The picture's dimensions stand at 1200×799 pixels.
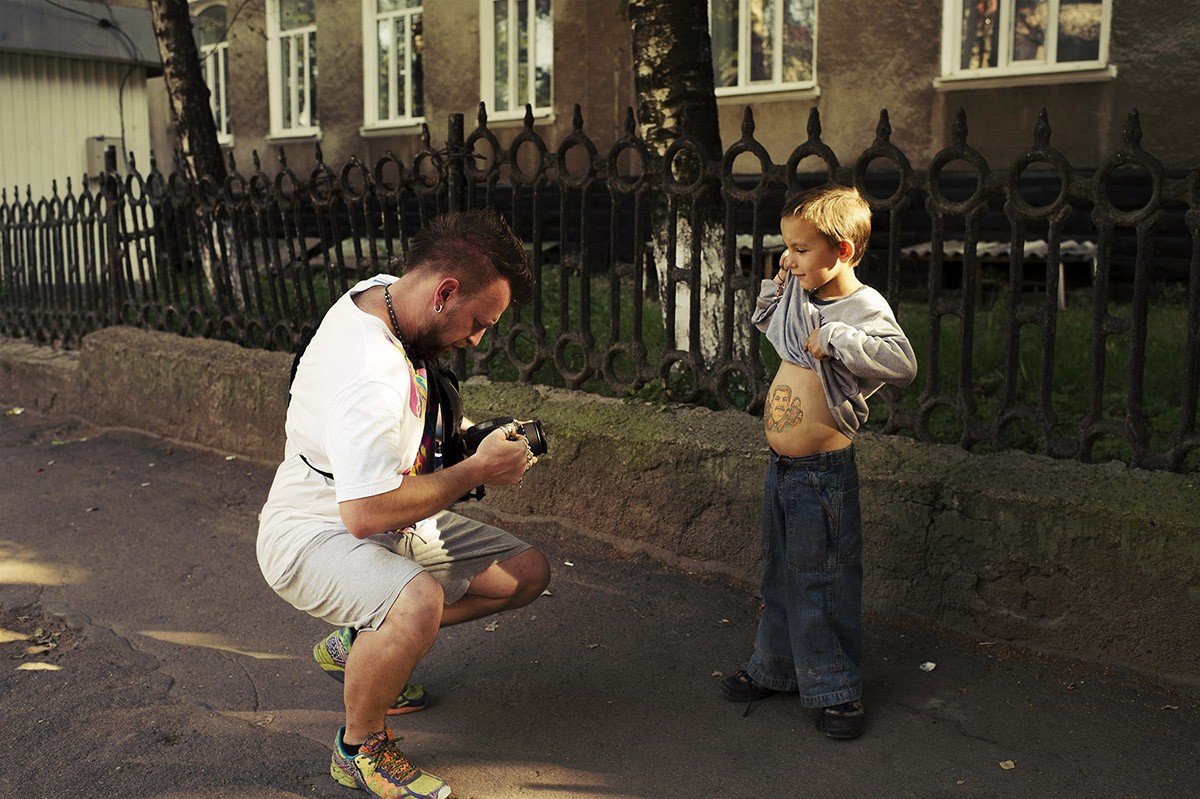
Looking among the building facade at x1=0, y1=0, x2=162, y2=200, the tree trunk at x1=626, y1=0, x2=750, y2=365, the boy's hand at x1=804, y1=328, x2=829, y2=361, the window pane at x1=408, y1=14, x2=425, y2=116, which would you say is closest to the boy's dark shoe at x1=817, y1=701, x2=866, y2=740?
the boy's hand at x1=804, y1=328, x2=829, y2=361

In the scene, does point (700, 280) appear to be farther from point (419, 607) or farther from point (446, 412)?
point (419, 607)

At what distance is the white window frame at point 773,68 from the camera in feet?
40.9

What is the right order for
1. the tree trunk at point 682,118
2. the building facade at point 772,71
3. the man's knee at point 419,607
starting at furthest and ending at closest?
the building facade at point 772,71 → the tree trunk at point 682,118 → the man's knee at point 419,607

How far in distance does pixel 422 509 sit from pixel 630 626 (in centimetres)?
157

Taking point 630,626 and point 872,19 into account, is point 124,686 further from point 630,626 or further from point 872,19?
point 872,19

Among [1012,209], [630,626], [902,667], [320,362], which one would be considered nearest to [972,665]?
[902,667]

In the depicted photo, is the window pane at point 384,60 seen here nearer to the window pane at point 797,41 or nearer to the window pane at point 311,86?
the window pane at point 311,86

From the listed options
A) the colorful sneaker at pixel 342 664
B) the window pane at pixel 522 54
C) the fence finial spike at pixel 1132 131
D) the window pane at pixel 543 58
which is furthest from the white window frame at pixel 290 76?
the fence finial spike at pixel 1132 131

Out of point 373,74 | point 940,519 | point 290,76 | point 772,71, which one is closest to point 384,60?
point 373,74

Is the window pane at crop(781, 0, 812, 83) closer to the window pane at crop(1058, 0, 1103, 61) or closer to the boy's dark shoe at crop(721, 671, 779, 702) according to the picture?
the window pane at crop(1058, 0, 1103, 61)

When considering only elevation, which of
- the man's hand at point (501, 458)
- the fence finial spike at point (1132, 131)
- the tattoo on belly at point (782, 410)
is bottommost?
the man's hand at point (501, 458)

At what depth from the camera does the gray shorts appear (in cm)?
303

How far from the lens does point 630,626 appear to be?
4.29 metres

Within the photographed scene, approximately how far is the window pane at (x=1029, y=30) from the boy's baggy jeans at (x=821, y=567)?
30.7 ft
